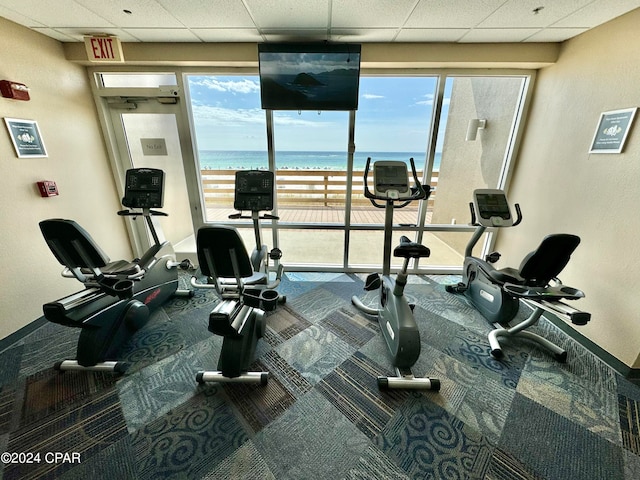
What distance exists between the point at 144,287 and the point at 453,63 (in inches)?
155

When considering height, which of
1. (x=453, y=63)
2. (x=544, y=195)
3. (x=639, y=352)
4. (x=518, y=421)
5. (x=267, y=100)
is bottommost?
(x=518, y=421)

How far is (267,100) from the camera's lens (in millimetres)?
2609

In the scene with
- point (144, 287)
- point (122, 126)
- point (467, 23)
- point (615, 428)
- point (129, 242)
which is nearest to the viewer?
point (615, 428)

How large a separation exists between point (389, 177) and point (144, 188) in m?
2.42

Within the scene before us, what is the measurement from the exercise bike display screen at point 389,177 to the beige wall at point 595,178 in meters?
1.66

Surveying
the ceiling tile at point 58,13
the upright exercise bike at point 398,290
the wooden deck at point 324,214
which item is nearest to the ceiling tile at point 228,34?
the ceiling tile at point 58,13

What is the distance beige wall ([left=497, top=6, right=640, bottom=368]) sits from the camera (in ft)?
6.12

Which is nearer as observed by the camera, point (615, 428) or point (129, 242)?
point (615, 428)

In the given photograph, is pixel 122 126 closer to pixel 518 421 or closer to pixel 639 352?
pixel 518 421

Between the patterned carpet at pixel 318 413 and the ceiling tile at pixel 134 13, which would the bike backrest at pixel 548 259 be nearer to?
the patterned carpet at pixel 318 413

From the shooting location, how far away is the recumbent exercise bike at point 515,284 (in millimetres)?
1787

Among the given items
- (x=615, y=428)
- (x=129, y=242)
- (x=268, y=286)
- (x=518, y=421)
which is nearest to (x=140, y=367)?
(x=268, y=286)

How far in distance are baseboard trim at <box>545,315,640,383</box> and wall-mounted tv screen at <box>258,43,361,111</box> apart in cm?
303

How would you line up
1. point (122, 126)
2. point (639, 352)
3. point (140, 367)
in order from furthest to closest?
point (122, 126) < point (140, 367) < point (639, 352)
